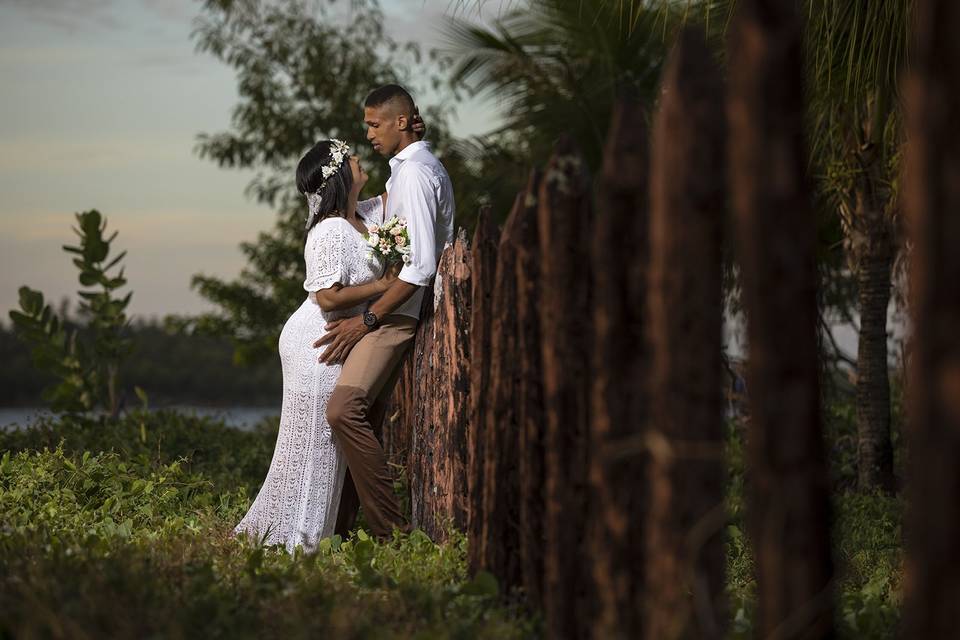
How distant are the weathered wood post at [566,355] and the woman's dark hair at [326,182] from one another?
2.43m

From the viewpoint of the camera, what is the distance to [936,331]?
8.41 feet

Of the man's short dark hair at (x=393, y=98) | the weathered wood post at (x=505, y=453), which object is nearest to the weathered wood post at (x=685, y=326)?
the weathered wood post at (x=505, y=453)

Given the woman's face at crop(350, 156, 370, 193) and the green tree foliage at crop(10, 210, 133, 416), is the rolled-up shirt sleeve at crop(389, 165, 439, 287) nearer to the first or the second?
the woman's face at crop(350, 156, 370, 193)

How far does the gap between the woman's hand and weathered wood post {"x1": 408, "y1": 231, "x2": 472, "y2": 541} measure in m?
0.22

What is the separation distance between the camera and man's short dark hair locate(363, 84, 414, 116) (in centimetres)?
641

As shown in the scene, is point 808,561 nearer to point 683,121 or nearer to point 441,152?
point 683,121

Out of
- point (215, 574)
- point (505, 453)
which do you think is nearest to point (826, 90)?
Result: point (505, 453)

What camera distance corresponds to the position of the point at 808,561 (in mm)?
2971

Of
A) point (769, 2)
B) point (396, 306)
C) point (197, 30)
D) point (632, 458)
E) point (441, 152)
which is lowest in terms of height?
point (632, 458)

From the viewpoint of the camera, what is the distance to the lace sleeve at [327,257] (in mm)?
5973

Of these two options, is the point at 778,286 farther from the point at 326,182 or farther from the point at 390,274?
the point at 326,182

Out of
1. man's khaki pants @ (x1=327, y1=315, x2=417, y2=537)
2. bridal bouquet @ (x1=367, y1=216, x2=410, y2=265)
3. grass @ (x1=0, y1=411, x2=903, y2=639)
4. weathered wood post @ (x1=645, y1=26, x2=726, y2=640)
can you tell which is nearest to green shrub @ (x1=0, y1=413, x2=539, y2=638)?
grass @ (x1=0, y1=411, x2=903, y2=639)

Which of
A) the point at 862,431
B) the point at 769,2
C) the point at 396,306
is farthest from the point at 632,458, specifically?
the point at 862,431

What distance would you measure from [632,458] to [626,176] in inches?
32.4
